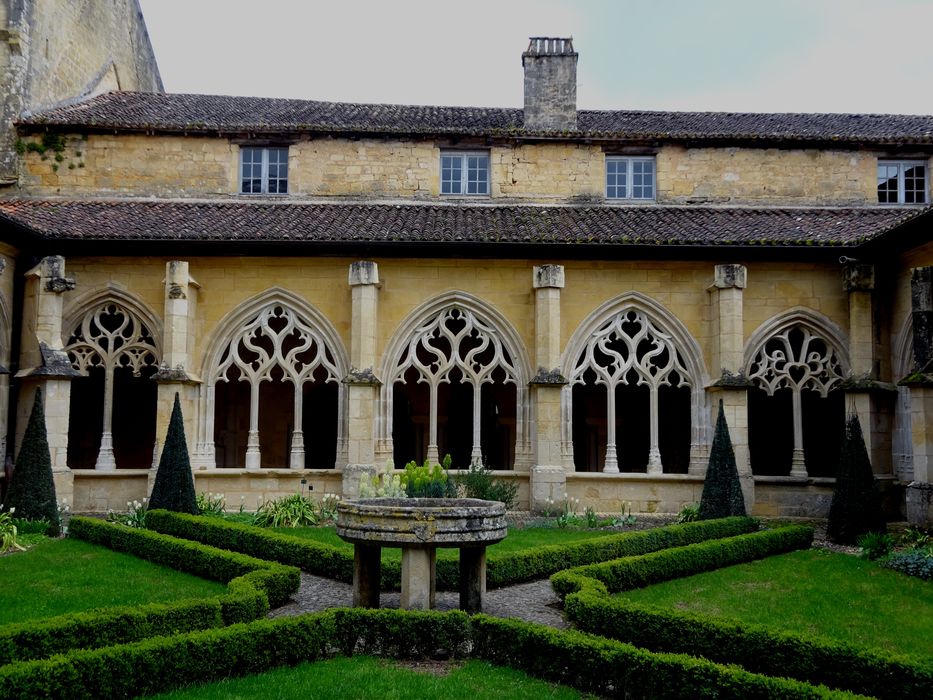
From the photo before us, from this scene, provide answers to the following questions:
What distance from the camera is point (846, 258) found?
595 inches

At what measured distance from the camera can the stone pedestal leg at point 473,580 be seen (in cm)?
805

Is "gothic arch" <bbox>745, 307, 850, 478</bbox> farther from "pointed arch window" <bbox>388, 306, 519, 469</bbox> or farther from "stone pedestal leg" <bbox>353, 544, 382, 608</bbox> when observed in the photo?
"stone pedestal leg" <bbox>353, 544, 382, 608</bbox>

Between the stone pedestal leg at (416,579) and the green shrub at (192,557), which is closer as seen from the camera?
the stone pedestal leg at (416,579)

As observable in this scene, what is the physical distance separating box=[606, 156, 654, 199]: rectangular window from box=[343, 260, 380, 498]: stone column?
5.96 metres

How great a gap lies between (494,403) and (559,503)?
775 centimetres

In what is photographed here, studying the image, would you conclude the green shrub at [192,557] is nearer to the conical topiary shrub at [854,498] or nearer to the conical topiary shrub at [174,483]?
the conical topiary shrub at [174,483]

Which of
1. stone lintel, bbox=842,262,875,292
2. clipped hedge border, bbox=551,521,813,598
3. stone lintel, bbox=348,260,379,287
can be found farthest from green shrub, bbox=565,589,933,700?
stone lintel, bbox=842,262,875,292

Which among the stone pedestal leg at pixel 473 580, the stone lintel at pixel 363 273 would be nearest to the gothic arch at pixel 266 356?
the stone lintel at pixel 363 273

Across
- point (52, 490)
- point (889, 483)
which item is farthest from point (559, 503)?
point (52, 490)

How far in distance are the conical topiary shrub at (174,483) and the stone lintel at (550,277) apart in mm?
6690

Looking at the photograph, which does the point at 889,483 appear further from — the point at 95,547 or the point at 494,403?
the point at 95,547

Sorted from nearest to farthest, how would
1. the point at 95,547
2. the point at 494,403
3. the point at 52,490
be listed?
the point at 95,547
the point at 52,490
the point at 494,403

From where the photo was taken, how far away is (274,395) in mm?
20875

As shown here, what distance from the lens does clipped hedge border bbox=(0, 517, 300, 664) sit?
19.7 feet
